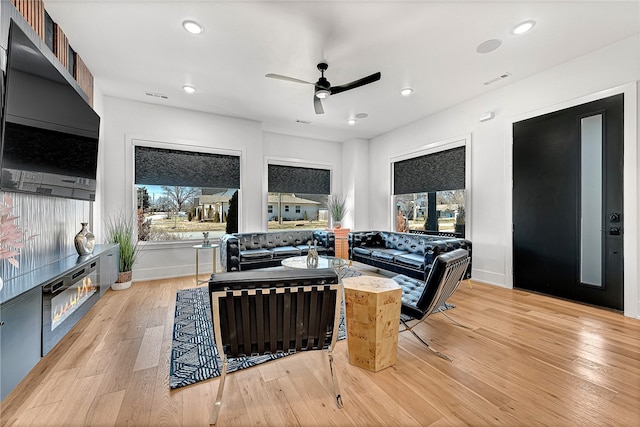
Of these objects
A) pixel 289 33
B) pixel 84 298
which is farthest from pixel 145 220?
pixel 289 33

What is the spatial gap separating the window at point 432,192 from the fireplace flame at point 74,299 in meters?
5.40

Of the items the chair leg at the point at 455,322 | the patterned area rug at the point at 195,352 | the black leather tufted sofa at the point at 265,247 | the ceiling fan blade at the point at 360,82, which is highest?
the ceiling fan blade at the point at 360,82

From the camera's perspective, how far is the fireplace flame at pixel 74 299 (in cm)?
212

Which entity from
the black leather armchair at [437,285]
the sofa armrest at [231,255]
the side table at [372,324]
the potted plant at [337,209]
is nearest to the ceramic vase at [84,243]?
the sofa armrest at [231,255]

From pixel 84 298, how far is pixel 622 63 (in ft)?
20.9

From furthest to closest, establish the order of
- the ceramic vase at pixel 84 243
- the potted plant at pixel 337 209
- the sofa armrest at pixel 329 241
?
the potted plant at pixel 337 209, the sofa armrest at pixel 329 241, the ceramic vase at pixel 84 243

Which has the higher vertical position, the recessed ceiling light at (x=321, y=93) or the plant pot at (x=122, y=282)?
the recessed ceiling light at (x=321, y=93)

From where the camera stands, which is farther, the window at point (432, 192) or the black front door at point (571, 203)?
the window at point (432, 192)

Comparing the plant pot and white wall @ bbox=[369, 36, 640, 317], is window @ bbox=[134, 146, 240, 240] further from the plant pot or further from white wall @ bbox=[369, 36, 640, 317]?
white wall @ bbox=[369, 36, 640, 317]

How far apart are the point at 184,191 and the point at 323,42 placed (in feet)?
12.0

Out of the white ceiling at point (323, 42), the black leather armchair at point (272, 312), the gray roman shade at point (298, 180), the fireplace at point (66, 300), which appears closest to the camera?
the black leather armchair at point (272, 312)

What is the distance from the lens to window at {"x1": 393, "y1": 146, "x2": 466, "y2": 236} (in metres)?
4.90

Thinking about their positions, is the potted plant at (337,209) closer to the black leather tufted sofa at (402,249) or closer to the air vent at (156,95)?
the black leather tufted sofa at (402,249)

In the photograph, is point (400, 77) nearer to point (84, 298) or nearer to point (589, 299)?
point (589, 299)
